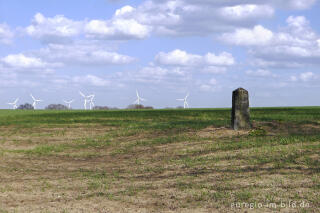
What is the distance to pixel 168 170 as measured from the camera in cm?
1496

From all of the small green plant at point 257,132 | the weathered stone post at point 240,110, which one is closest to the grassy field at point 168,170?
the small green plant at point 257,132

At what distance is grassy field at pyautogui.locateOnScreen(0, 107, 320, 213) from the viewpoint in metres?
10.4

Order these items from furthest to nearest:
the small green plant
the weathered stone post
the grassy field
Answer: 1. the weathered stone post
2. the small green plant
3. the grassy field

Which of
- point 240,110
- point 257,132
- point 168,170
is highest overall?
point 240,110

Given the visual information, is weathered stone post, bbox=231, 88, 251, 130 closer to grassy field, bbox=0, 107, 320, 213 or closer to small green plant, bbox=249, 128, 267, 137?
grassy field, bbox=0, 107, 320, 213

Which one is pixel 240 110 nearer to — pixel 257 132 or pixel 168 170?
pixel 257 132

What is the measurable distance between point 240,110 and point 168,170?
9.36 metres

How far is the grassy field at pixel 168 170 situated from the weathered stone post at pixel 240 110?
0.64 meters

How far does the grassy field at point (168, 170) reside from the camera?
34.2ft

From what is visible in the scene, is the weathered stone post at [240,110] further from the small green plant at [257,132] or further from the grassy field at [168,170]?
the small green plant at [257,132]

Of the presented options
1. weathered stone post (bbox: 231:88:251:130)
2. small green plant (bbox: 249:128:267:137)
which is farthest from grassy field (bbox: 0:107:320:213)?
weathered stone post (bbox: 231:88:251:130)

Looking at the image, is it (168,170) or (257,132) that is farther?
(257,132)

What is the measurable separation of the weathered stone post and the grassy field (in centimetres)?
64

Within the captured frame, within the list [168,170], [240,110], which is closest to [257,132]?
[240,110]
